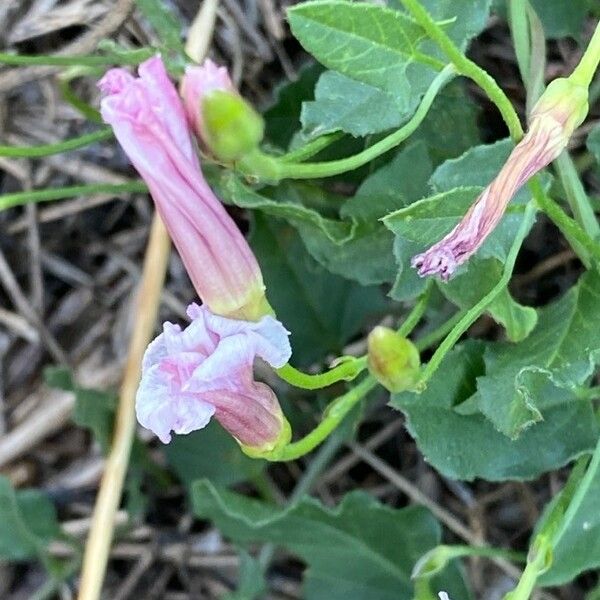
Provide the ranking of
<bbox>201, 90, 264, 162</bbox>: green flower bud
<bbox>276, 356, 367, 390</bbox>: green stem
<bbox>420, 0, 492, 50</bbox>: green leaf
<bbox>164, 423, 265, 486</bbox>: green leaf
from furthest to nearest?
<bbox>164, 423, 265, 486</bbox>: green leaf < <bbox>420, 0, 492, 50</bbox>: green leaf < <bbox>276, 356, 367, 390</bbox>: green stem < <bbox>201, 90, 264, 162</bbox>: green flower bud

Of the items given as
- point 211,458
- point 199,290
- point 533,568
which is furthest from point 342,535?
point 199,290

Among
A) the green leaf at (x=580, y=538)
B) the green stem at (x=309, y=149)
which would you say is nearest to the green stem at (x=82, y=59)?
the green stem at (x=309, y=149)

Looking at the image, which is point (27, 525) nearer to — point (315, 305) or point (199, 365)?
point (315, 305)

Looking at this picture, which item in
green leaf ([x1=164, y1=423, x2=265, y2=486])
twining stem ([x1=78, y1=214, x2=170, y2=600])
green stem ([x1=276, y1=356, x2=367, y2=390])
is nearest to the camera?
green stem ([x1=276, y1=356, x2=367, y2=390])

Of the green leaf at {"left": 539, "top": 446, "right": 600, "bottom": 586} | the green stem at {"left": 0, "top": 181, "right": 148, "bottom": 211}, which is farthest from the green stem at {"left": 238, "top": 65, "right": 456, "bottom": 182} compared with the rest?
the green leaf at {"left": 539, "top": 446, "right": 600, "bottom": 586}

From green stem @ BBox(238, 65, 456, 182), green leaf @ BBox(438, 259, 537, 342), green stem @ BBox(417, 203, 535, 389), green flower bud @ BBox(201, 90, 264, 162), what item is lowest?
green leaf @ BBox(438, 259, 537, 342)

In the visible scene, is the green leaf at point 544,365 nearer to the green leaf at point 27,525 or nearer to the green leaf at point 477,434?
the green leaf at point 477,434

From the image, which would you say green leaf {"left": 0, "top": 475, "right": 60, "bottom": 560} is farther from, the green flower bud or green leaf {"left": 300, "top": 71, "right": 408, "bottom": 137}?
the green flower bud
